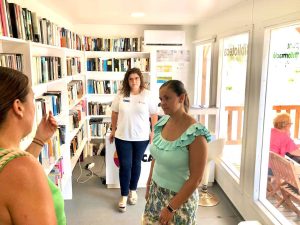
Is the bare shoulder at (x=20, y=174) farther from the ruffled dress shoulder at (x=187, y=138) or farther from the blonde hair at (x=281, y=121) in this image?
the blonde hair at (x=281, y=121)

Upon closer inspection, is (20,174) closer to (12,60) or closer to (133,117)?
(12,60)

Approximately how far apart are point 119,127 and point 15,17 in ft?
4.81

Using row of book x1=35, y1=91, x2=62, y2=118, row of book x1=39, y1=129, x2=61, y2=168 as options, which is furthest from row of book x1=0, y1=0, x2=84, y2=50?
row of book x1=39, y1=129, x2=61, y2=168

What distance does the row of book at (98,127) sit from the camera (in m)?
5.18

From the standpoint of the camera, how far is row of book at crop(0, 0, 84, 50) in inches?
73.5

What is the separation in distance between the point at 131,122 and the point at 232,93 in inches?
68.0

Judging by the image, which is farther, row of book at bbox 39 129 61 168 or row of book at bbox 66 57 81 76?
row of book at bbox 66 57 81 76

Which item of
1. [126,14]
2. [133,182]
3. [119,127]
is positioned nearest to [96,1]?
[126,14]

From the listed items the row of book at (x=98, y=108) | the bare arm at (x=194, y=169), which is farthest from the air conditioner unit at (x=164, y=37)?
the bare arm at (x=194, y=169)

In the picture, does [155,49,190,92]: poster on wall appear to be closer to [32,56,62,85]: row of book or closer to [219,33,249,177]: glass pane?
[219,33,249,177]: glass pane

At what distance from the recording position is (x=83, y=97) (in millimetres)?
4922

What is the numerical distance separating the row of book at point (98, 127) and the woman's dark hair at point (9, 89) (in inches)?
171

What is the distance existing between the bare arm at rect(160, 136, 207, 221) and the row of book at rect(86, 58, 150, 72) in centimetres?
375

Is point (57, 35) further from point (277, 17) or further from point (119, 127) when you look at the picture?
point (277, 17)
